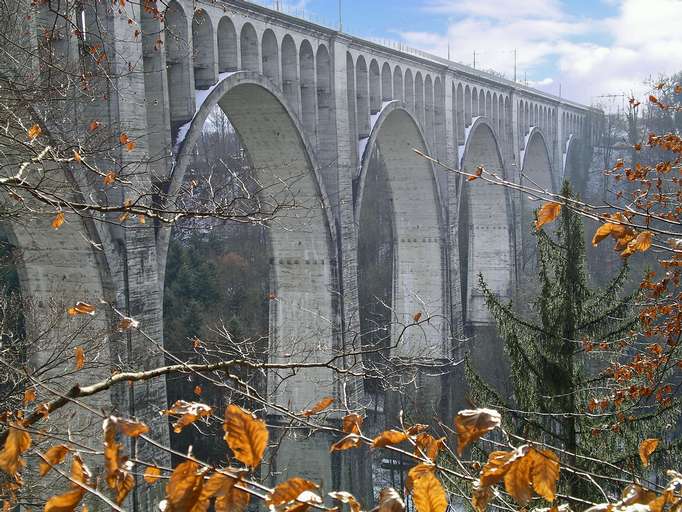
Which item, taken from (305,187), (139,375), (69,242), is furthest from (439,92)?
(139,375)

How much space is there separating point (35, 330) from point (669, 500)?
32.6ft

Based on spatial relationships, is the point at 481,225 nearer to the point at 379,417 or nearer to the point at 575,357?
the point at 379,417

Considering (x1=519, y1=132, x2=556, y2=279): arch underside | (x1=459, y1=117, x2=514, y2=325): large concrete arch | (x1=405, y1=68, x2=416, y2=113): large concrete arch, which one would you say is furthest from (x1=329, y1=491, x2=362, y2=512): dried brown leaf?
(x1=519, y1=132, x2=556, y2=279): arch underside

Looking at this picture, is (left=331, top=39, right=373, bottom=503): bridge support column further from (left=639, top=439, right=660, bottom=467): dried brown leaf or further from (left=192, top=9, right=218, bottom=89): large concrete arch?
(left=639, top=439, right=660, bottom=467): dried brown leaf

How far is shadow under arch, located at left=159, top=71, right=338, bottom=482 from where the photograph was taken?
58.9 ft

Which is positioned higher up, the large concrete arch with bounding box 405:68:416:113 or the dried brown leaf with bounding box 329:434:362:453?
the large concrete arch with bounding box 405:68:416:113

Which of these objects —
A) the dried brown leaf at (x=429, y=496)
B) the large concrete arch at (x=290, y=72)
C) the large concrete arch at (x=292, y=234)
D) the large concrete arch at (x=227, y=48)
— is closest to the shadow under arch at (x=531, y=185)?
the large concrete arch at (x=292, y=234)

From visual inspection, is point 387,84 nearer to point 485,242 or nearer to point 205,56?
point 205,56

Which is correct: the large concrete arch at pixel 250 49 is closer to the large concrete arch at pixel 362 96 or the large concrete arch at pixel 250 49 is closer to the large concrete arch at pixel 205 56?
the large concrete arch at pixel 205 56

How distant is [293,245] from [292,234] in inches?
11.7

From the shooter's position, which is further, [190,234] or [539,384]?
[190,234]

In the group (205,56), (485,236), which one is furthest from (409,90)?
(485,236)

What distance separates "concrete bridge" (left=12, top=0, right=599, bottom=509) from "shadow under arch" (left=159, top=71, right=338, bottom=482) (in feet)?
0.14

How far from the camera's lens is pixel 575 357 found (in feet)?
33.6
